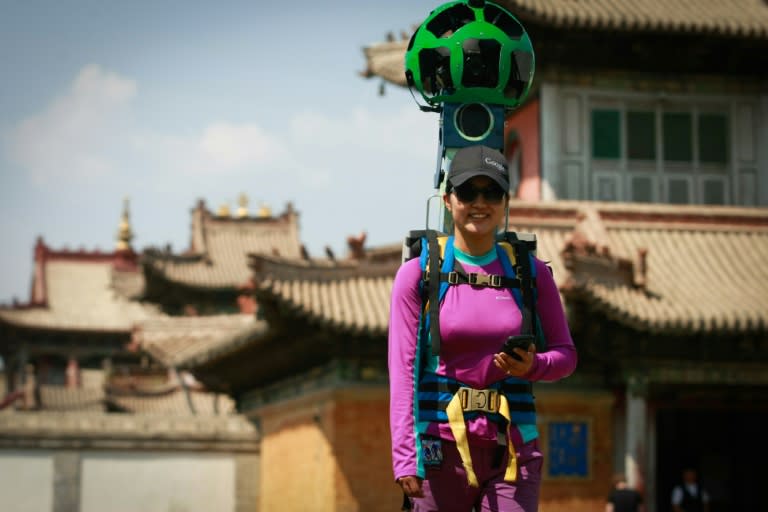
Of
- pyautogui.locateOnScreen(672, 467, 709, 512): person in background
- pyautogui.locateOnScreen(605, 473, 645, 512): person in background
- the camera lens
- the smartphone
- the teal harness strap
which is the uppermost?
the camera lens

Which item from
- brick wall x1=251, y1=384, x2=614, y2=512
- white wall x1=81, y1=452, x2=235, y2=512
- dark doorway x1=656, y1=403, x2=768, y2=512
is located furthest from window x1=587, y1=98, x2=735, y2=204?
white wall x1=81, y1=452, x2=235, y2=512

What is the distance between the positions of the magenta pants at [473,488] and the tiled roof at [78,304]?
4370 cm

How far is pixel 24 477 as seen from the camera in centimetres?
2181

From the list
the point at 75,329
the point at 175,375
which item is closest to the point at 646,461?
the point at 175,375

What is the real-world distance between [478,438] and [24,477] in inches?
712

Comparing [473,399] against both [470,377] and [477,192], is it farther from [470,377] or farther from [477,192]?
[477,192]

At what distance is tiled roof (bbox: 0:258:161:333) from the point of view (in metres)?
50.1

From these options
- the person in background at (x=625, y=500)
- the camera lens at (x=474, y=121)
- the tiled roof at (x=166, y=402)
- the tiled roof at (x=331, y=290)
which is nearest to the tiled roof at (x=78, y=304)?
the tiled roof at (x=166, y=402)

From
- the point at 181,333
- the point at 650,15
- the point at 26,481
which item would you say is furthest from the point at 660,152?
the point at 26,481

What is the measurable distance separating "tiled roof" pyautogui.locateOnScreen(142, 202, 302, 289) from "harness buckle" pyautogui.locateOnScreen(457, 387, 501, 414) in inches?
1330

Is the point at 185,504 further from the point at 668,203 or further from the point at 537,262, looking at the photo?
the point at 537,262

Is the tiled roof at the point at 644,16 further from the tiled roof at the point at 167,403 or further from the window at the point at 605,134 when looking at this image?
the tiled roof at the point at 167,403

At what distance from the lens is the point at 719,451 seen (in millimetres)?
21500

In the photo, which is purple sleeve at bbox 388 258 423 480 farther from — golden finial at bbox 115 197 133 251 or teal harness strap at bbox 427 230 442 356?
golden finial at bbox 115 197 133 251
